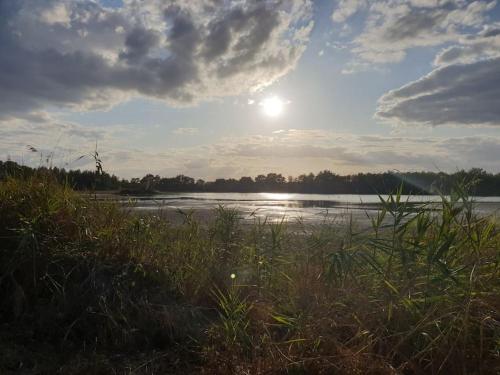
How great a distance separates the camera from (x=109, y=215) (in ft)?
20.6

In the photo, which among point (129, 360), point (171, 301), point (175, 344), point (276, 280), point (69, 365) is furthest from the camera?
point (276, 280)

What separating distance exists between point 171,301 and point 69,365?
4.43 ft

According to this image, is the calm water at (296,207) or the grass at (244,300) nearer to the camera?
the grass at (244,300)

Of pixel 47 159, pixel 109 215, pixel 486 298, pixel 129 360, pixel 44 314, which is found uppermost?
pixel 47 159

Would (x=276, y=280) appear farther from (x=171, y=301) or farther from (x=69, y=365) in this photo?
(x=69, y=365)

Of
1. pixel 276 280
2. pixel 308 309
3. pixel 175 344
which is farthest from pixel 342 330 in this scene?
pixel 175 344

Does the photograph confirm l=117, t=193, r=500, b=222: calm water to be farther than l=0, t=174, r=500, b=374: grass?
Yes

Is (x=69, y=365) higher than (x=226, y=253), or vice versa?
(x=226, y=253)

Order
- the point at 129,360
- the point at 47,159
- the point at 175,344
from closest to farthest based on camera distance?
the point at 129,360
the point at 175,344
the point at 47,159

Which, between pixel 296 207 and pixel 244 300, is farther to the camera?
pixel 296 207

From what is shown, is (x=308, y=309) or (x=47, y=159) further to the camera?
(x=47, y=159)

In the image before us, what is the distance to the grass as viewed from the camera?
12.6 feet

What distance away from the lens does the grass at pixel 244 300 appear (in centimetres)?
384

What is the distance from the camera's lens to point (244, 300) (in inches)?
169
